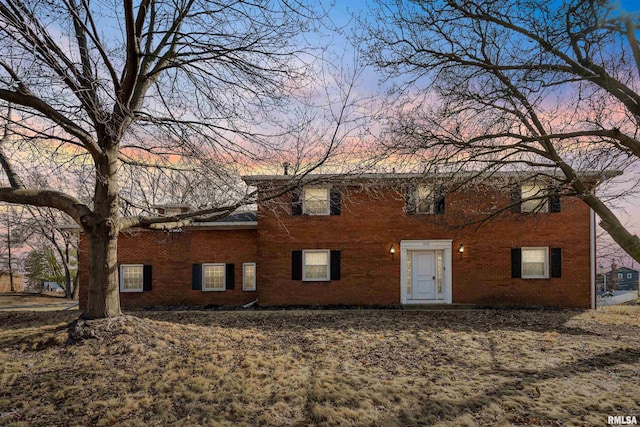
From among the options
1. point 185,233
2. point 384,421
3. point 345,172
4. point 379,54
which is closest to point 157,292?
point 185,233

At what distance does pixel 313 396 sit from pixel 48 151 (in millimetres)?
5776

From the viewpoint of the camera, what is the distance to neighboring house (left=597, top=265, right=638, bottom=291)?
30139mm

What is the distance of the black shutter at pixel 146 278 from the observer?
16344mm

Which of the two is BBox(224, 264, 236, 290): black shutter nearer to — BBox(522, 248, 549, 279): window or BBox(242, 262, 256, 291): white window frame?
BBox(242, 262, 256, 291): white window frame

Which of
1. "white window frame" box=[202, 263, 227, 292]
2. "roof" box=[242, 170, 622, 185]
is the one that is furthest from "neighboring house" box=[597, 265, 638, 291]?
"white window frame" box=[202, 263, 227, 292]

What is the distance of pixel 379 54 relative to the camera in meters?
9.12

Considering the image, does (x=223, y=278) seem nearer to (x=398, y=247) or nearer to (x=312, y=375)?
(x=398, y=247)

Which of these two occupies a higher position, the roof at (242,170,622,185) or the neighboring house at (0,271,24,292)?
the roof at (242,170,622,185)

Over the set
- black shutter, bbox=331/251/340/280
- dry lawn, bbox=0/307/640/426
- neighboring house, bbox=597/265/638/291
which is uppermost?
black shutter, bbox=331/251/340/280

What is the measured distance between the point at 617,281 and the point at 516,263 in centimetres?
3218

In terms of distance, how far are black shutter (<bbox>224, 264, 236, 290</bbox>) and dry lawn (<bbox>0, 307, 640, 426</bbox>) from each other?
20.3 ft

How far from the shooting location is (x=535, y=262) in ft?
48.5

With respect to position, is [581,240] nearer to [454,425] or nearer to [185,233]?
[454,425]

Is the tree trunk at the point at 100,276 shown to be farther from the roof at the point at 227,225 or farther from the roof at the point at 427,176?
the roof at the point at 227,225
